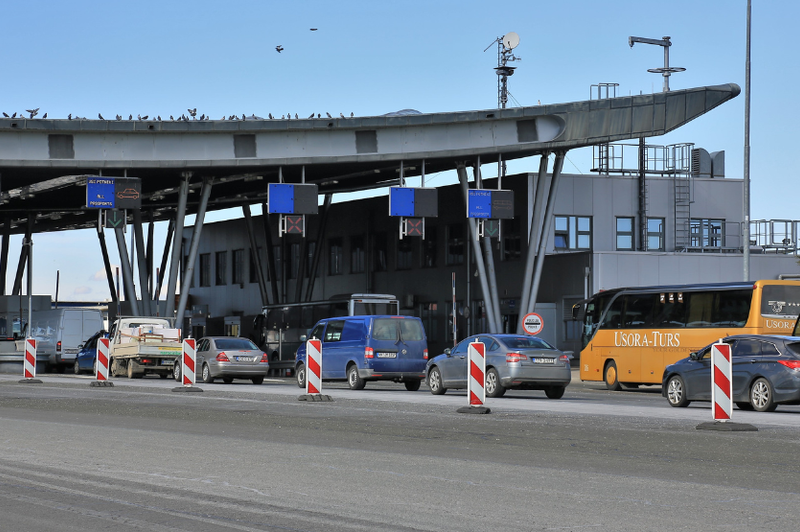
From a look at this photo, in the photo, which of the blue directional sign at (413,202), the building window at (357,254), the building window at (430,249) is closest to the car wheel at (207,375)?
the blue directional sign at (413,202)

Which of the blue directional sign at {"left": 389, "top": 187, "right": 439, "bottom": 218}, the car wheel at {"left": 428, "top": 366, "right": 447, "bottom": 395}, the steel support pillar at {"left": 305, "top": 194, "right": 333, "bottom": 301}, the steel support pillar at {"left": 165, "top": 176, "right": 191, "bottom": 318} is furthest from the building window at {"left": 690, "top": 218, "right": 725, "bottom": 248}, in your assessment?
the car wheel at {"left": 428, "top": 366, "right": 447, "bottom": 395}

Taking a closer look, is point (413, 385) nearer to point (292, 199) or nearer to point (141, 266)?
point (292, 199)

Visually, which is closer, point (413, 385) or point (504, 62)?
point (413, 385)

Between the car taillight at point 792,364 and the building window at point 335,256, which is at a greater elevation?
the building window at point 335,256

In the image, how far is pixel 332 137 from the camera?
159 feet

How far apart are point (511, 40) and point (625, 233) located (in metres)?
11.1

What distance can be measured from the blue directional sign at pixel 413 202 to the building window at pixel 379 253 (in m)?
16.2

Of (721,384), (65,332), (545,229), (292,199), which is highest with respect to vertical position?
(292,199)

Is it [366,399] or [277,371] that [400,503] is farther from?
[277,371]

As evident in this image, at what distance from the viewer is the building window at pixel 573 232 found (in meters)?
52.8

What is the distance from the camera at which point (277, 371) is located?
4722 centimetres

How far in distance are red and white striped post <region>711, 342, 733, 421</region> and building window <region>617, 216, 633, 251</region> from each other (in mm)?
37857

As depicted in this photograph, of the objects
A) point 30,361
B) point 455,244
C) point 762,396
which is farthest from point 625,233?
point 762,396

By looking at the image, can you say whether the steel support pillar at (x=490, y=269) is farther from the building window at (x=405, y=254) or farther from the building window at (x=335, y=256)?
the building window at (x=335, y=256)
